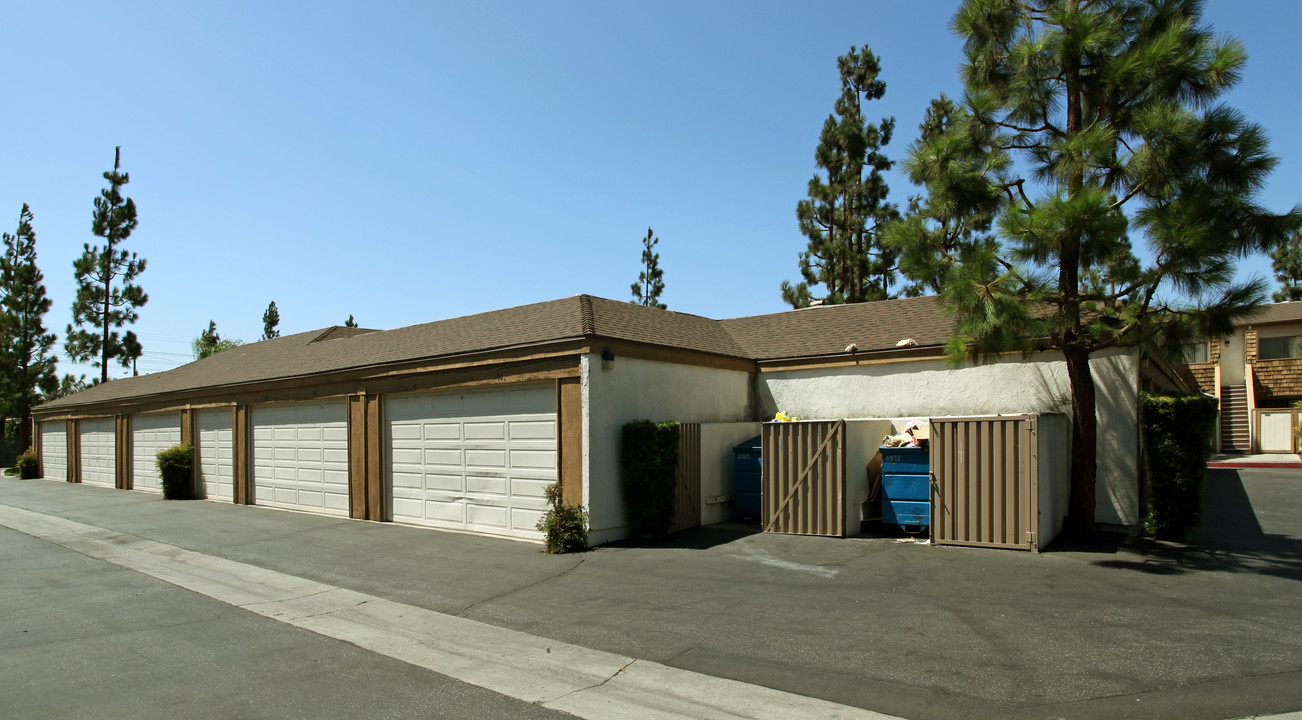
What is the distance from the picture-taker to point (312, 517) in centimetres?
1672

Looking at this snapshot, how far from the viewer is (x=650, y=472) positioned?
1221cm

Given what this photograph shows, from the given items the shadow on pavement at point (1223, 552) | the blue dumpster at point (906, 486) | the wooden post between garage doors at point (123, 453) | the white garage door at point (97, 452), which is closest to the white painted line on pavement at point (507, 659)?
the shadow on pavement at point (1223, 552)

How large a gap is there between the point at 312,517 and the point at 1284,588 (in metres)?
16.9

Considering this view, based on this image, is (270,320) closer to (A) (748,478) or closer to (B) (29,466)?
(B) (29,466)

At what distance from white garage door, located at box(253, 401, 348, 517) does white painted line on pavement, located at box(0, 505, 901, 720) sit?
19.1ft

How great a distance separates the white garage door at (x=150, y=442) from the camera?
76.6 feet

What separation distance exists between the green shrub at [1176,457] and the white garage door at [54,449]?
3584 centimetres

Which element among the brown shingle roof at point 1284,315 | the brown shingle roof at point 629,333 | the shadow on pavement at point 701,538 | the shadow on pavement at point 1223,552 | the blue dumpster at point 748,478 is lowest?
the shadow on pavement at point 701,538

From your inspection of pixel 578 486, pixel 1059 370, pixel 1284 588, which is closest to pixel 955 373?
pixel 1059 370

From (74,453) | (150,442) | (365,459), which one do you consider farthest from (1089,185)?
(74,453)

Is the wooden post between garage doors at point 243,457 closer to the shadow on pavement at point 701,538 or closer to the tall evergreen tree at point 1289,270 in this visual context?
the shadow on pavement at point 701,538

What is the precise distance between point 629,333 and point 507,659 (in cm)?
765

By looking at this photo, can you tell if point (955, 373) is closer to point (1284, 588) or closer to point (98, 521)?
point (1284, 588)

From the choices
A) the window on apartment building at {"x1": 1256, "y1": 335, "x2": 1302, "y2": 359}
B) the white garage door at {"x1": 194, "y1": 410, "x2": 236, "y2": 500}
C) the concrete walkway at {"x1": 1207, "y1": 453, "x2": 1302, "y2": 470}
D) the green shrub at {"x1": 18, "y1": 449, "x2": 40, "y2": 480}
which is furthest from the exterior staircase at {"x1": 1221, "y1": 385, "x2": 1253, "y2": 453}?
the green shrub at {"x1": 18, "y1": 449, "x2": 40, "y2": 480}
